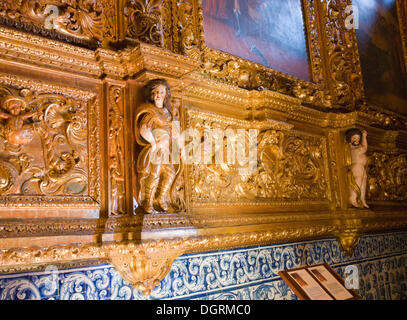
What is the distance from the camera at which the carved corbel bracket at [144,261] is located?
2.51 m

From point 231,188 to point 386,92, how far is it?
11.6ft

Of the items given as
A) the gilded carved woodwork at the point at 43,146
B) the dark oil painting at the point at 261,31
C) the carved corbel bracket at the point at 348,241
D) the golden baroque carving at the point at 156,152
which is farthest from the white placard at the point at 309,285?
the dark oil painting at the point at 261,31

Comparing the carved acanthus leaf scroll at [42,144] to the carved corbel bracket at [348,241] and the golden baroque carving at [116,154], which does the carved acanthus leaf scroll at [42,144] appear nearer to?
the golden baroque carving at [116,154]

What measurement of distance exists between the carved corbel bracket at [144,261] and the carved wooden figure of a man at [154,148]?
0.89ft

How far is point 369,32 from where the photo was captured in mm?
5820

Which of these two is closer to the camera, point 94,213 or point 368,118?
point 94,213

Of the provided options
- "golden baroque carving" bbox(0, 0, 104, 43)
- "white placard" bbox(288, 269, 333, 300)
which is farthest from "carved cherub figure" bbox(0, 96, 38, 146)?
"white placard" bbox(288, 269, 333, 300)

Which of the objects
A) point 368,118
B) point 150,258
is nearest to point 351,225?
point 368,118

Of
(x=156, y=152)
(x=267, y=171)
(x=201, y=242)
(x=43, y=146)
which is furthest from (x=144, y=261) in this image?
(x=267, y=171)

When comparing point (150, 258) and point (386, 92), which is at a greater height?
point (386, 92)

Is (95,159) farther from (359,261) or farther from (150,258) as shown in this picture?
(359,261)

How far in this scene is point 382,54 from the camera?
595 centimetres

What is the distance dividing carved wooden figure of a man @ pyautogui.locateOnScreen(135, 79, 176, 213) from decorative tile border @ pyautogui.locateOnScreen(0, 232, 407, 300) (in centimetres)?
53
